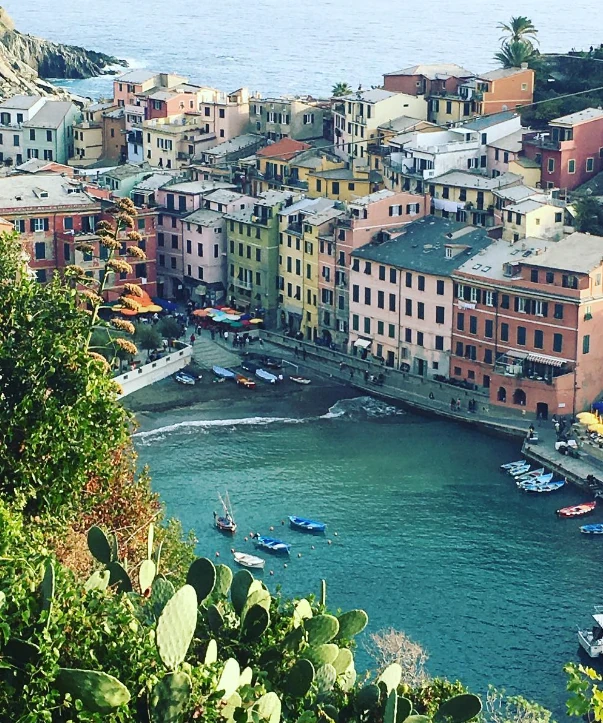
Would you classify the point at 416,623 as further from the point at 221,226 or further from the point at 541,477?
the point at 221,226

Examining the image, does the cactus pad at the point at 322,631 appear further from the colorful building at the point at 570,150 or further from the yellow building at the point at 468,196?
the colorful building at the point at 570,150

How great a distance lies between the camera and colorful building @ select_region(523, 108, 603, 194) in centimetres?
7481

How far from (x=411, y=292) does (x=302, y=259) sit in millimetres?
6748

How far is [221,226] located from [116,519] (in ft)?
147

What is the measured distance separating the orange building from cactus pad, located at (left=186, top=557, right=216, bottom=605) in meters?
61.4

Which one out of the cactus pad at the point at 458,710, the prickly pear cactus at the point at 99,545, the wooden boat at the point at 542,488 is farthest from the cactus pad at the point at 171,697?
the wooden boat at the point at 542,488

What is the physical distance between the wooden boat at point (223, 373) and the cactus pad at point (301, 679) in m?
44.7

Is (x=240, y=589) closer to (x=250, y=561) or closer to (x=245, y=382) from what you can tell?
(x=250, y=561)

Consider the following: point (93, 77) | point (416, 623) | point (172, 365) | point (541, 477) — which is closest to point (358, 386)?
point (172, 365)

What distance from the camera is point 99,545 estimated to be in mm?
24969

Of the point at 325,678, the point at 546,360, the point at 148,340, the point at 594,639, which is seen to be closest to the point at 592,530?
the point at 594,639

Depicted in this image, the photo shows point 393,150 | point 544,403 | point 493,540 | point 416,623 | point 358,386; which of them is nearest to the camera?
point 416,623

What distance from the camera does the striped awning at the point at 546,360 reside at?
205 ft

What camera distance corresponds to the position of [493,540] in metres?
52.4
